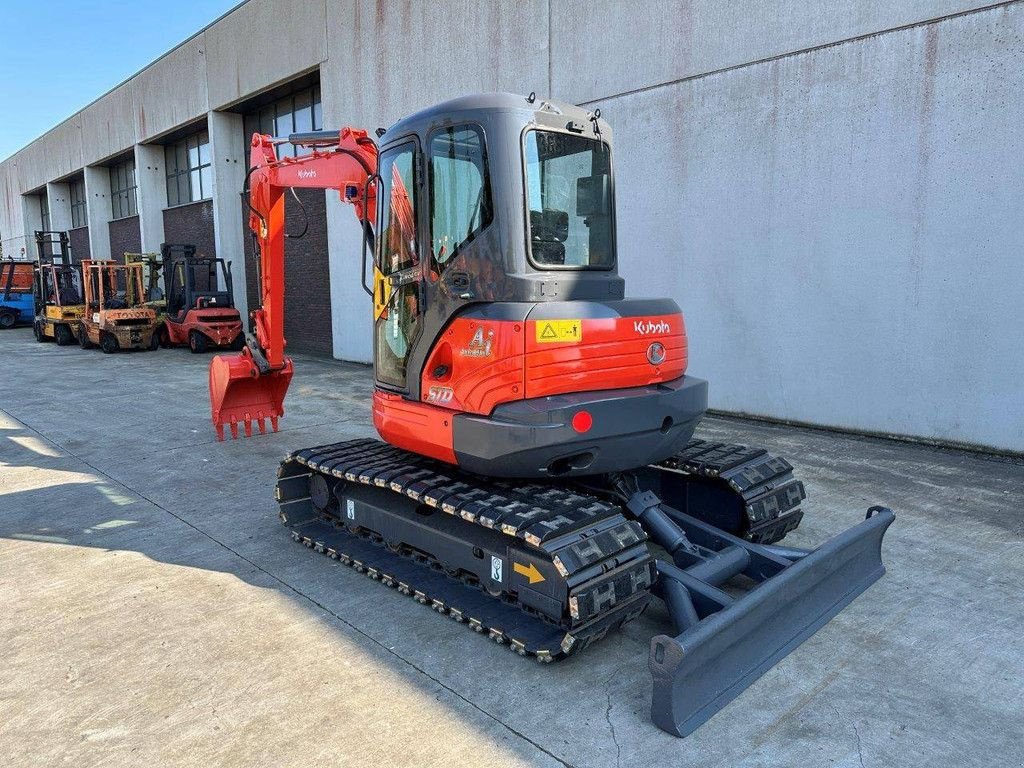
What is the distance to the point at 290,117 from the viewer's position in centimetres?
1792

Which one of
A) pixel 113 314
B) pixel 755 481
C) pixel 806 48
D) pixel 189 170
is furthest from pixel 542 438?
pixel 189 170

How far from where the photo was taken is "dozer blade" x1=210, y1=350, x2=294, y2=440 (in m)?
7.60

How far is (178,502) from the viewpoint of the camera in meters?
5.84

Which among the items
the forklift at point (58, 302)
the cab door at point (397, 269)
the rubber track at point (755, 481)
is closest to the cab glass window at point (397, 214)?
the cab door at point (397, 269)

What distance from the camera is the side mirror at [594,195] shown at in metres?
4.16

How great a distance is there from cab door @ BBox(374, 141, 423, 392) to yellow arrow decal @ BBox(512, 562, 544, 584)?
1.36 m

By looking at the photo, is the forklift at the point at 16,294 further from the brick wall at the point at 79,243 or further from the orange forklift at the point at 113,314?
the orange forklift at the point at 113,314

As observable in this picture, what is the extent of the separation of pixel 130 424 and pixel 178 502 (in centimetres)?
366

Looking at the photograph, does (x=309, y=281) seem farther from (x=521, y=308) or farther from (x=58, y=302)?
(x=521, y=308)

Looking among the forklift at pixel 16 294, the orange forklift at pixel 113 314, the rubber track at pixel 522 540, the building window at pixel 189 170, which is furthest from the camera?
the forklift at pixel 16 294

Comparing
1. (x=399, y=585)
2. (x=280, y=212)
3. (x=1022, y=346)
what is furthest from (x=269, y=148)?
(x=1022, y=346)

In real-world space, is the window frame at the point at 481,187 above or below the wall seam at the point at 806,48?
below

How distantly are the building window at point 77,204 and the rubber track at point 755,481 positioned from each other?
116ft

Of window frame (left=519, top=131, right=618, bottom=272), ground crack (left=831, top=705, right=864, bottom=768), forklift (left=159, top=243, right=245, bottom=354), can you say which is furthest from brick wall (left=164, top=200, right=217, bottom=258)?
ground crack (left=831, top=705, right=864, bottom=768)
